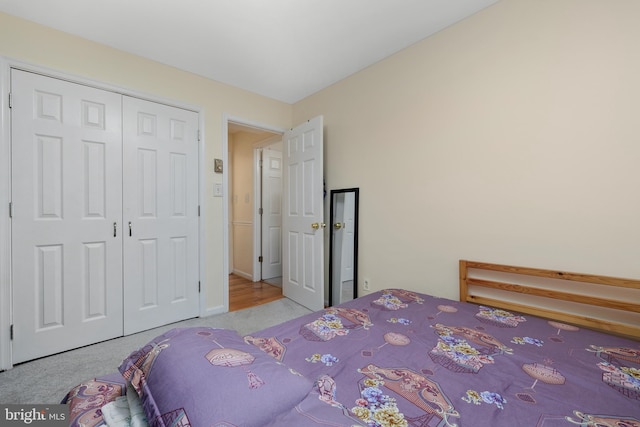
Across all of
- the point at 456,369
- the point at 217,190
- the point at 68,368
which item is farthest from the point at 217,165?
the point at 456,369

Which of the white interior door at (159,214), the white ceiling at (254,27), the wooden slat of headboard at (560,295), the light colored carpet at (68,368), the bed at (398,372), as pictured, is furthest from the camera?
the white interior door at (159,214)

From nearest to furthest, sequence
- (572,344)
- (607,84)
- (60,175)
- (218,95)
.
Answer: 1. (572,344)
2. (607,84)
3. (60,175)
4. (218,95)

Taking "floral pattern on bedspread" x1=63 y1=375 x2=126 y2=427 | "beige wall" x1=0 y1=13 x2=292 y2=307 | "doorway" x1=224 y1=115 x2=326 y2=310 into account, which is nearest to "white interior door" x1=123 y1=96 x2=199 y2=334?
"beige wall" x1=0 y1=13 x2=292 y2=307

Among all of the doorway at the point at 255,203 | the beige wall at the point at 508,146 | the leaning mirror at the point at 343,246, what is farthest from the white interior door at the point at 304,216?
the doorway at the point at 255,203

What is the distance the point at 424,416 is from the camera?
73 centimetres

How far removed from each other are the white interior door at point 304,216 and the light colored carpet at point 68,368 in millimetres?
577

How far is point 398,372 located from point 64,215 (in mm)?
2608

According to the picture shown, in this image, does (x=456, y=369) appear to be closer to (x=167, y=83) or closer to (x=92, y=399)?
(x=92, y=399)

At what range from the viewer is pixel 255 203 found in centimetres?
421

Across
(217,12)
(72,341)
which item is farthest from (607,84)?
(72,341)

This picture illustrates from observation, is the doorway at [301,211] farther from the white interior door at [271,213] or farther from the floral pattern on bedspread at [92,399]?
the floral pattern on bedspread at [92,399]

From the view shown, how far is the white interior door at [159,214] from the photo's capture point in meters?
2.32

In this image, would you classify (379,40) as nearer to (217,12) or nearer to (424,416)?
(217,12)

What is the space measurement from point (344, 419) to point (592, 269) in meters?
1.66
